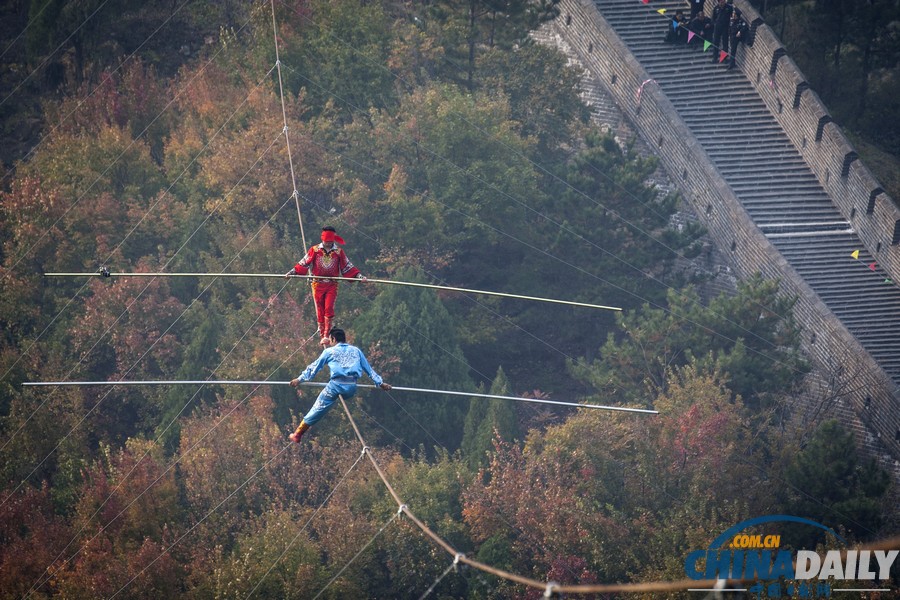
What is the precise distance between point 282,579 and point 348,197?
565 inches

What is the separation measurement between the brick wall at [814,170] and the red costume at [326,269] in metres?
16.8

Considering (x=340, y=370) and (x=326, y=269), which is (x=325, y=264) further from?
(x=340, y=370)

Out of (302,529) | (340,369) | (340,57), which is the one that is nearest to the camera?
(340,369)

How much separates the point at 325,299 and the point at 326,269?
606 mm

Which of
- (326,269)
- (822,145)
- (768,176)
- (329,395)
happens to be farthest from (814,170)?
(329,395)

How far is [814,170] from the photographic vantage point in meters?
41.2

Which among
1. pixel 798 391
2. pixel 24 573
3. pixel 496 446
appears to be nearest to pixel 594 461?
pixel 496 446

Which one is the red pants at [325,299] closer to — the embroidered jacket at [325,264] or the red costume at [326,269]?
the red costume at [326,269]

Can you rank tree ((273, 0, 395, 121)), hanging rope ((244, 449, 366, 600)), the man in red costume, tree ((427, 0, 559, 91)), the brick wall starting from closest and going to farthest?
the man in red costume → hanging rope ((244, 449, 366, 600)) → the brick wall → tree ((427, 0, 559, 91)) → tree ((273, 0, 395, 121))

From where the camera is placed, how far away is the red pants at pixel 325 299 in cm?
2459

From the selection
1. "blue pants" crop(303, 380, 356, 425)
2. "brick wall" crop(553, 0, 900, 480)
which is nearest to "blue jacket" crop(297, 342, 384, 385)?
"blue pants" crop(303, 380, 356, 425)

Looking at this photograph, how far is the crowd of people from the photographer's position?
42.2 m

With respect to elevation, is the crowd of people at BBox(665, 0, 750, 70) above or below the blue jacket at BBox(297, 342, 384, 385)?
below

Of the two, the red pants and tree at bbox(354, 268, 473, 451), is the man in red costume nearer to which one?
the red pants
